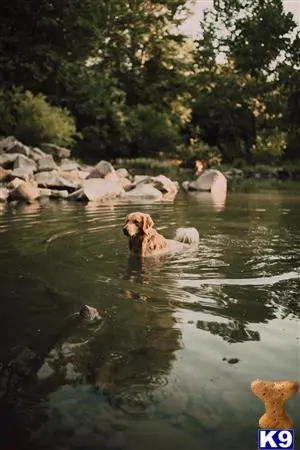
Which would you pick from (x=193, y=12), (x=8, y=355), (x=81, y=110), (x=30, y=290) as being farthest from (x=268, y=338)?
(x=193, y=12)

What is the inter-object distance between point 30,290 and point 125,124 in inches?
1077

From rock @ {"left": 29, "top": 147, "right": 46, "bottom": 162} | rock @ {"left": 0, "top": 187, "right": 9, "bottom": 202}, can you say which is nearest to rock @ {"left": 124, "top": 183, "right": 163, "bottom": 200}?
rock @ {"left": 0, "top": 187, "right": 9, "bottom": 202}

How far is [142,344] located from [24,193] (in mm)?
11875

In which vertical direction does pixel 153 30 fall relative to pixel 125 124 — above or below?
above

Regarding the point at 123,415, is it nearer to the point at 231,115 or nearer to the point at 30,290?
the point at 30,290

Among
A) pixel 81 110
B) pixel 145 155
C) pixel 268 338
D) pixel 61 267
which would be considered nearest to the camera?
pixel 268 338

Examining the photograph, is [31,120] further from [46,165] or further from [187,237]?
[187,237]

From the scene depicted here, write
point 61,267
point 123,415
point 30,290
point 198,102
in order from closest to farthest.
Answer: point 123,415, point 30,290, point 61,267, point 198,102

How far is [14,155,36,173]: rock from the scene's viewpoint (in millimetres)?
19828

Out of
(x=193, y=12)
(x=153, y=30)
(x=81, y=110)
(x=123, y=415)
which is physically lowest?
(x=123, y=415)

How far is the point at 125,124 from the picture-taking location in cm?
3173

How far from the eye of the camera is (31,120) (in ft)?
85.2

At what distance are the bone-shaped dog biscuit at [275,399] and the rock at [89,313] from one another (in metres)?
2.01

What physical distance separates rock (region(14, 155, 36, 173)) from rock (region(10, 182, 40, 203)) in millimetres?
4410
